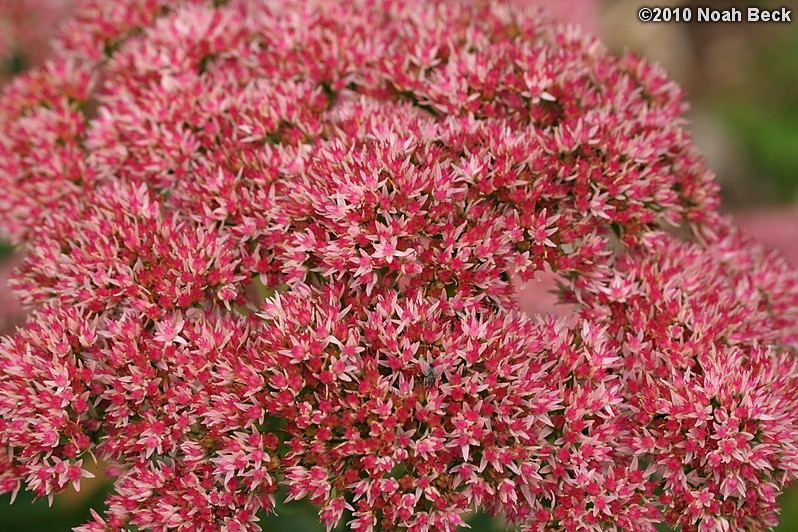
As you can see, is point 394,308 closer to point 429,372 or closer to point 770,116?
point 429,372

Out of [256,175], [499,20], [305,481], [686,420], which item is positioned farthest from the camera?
[499,20]

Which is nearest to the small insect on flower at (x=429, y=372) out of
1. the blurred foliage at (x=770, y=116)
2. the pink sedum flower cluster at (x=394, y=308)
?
the pink sedum flower cluster at (x=394, y=308)

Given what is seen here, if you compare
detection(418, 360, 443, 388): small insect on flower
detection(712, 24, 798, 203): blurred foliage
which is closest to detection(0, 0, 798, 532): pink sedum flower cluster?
detection(418, 360, 443, 388): small insect on flower

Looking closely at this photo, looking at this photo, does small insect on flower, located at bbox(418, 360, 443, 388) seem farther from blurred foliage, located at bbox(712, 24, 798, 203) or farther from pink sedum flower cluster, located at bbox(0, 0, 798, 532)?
blurred foliage, located at bbox(712, 24, 798, 203)

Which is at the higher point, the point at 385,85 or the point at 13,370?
A: the point at 385,85

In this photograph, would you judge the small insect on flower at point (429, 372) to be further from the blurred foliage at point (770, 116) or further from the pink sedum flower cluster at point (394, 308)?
the blurred foliage at point (770, 116)

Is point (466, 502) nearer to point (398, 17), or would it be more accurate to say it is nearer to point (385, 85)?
point (385, 85)

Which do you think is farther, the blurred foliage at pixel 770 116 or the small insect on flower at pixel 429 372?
the blurred foliage at pixel 770 116

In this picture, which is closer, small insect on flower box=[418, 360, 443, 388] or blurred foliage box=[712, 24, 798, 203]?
small insect on flower box=[418, 360, 443, 388]

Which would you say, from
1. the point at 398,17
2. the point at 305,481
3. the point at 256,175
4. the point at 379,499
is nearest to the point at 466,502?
the point at 379,499
